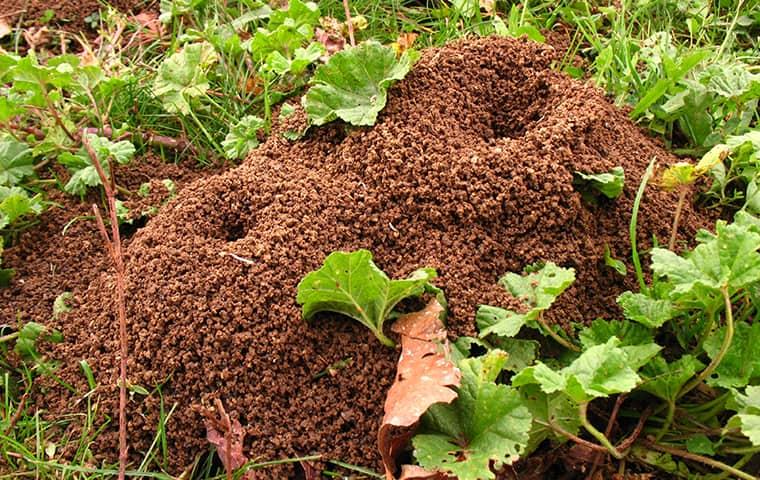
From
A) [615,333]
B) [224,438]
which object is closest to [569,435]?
[615,333]

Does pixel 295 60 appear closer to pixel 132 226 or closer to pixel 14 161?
pixel 132 226

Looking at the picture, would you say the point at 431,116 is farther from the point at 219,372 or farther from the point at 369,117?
the point at 219,372

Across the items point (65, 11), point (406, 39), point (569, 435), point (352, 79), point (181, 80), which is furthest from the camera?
point (65, 11)

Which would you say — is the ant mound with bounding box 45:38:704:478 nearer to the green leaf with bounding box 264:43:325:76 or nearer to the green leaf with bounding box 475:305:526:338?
the green leaf with bounding box 475:305:526:338

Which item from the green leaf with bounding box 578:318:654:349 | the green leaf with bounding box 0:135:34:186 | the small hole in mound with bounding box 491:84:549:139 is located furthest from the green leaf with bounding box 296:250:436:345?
the green leaf with bounding box 0:135:34:186

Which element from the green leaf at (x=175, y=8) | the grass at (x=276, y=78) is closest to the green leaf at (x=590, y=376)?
the grass at (x=276, y=78)
